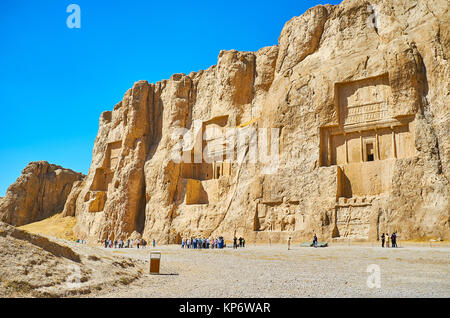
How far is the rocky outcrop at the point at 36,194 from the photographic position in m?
56.0

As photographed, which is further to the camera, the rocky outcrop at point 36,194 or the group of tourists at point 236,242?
the rocky outcrop at point 36,194

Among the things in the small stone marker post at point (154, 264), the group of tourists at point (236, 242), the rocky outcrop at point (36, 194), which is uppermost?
the rocky outcrop at point (36, 194)

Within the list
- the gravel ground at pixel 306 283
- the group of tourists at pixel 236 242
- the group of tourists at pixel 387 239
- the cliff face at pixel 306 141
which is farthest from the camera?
A: the group of tourists at pixel 236 242

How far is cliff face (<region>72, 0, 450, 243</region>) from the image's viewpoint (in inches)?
1061

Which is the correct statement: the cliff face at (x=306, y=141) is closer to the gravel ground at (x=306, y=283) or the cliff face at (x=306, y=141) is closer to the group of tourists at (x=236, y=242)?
the group of tourists at (x=236, y=242)

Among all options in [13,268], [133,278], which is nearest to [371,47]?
[133,278]

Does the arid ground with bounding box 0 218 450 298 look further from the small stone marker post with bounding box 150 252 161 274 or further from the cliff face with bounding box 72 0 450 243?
the cliff face with bounding box 72 0 450 243

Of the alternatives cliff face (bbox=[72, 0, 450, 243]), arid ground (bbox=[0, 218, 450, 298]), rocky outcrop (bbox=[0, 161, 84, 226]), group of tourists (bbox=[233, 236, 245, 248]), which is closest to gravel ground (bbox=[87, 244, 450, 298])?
arid ground (bbox=[0, 218, 450, 298])

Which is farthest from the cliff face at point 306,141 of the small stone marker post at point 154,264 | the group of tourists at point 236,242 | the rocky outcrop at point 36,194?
the small stone marker post at point 154,264

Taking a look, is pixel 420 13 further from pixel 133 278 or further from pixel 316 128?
pixel 133 278

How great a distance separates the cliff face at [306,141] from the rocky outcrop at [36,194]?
13.4 meters

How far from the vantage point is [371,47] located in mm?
31109
